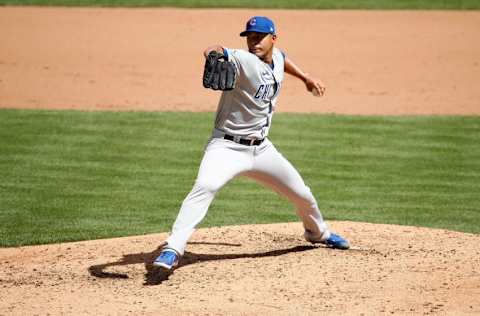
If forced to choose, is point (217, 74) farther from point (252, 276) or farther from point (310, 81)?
point (252, 276)

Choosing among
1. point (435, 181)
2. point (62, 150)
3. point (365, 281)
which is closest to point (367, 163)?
point (435, 181)

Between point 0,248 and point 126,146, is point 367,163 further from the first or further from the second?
point 0,248

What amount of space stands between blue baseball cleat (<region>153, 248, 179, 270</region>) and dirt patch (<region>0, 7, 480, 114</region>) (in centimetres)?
714

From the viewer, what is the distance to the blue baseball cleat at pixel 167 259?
6.64 metres

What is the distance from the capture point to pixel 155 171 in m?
10.9

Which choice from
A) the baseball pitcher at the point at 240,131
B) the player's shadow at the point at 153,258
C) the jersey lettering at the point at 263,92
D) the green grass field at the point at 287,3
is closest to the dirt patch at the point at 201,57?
the green grass field at the point at 287,3

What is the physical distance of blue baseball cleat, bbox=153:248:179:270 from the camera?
21.8 feet

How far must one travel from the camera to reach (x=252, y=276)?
6.97m

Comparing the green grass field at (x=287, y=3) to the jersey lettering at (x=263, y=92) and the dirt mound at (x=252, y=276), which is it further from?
the jersey lettering at (x=263, y=92)

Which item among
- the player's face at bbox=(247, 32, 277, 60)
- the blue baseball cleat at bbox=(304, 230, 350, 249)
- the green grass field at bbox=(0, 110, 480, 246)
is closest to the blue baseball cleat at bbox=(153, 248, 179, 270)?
the blue baseball cleat at bbox=(304, 230, 350, 249)

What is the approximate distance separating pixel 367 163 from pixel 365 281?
14.8ft

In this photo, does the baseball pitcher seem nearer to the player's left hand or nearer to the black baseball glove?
the black baseball glove

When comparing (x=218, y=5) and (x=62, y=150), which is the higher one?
(x=218, y=5)

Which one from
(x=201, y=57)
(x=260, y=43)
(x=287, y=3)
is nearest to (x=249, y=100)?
(x=260, y=43)
